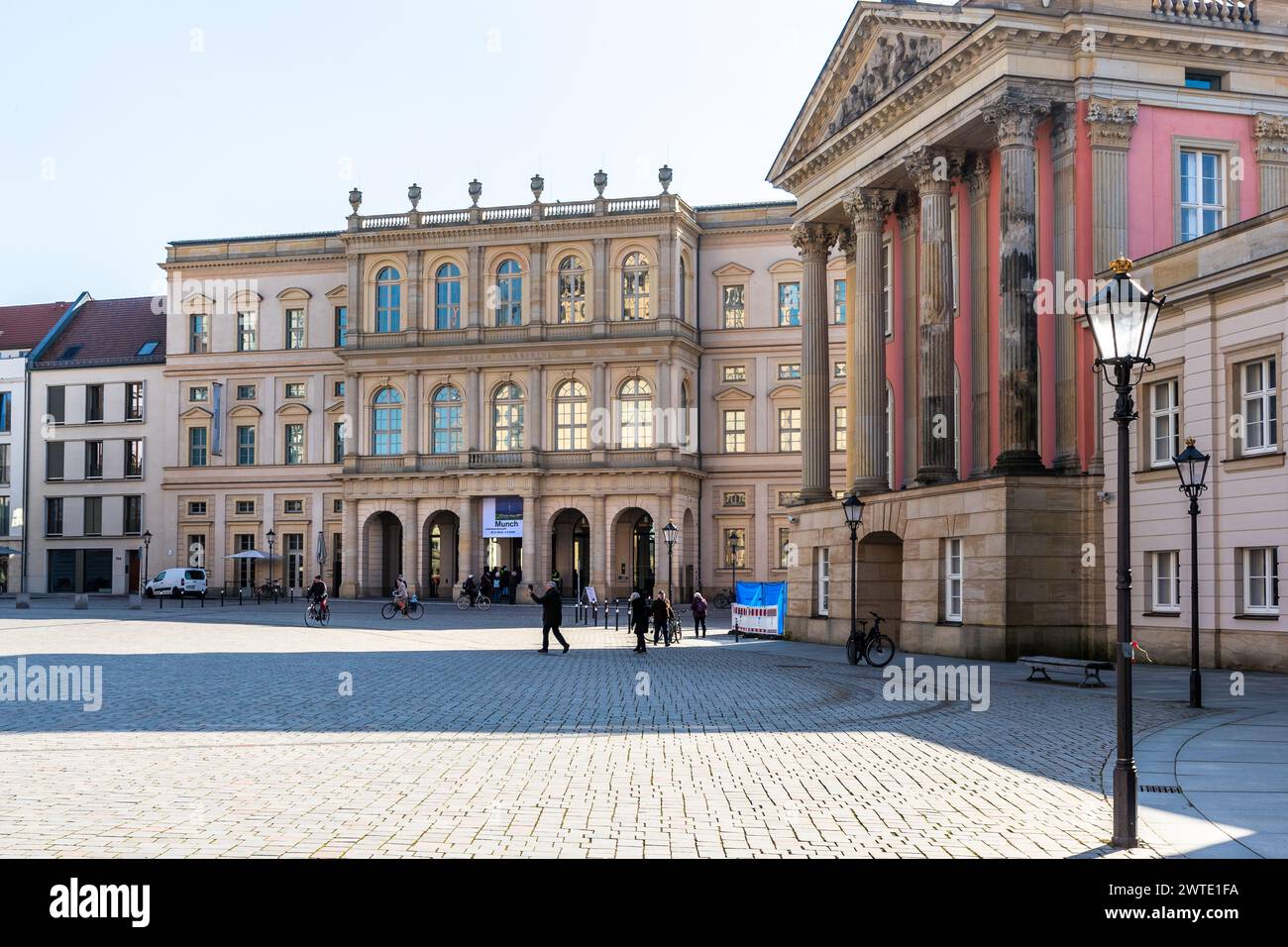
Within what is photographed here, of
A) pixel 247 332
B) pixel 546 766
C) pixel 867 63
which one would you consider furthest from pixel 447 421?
pixel 546 766

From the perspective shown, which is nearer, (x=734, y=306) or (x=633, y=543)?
(x=633, y=543)

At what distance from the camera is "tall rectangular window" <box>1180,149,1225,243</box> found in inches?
1284

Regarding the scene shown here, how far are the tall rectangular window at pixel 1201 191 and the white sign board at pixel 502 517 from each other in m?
46.2

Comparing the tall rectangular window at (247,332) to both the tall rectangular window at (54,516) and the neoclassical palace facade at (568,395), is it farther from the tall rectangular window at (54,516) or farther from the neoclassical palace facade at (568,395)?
the tall rectangular window at (54,516)

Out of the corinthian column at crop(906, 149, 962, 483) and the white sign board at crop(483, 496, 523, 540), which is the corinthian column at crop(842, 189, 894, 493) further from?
the white sign board at crop(483, 496, 523, 540)

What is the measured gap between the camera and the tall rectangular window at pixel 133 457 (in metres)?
85.3

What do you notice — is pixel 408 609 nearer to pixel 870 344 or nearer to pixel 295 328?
pixel 870 344

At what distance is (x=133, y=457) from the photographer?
281ft

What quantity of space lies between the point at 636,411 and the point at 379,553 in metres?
Answer: 16.6

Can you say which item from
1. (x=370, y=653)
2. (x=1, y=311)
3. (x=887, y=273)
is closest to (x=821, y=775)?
(x=370, y=653)
